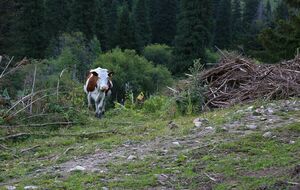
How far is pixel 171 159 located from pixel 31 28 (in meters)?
46.3

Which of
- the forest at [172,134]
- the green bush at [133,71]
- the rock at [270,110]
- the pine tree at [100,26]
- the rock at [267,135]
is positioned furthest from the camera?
the pine tree at [100,26]

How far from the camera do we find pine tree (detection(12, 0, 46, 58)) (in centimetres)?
5062

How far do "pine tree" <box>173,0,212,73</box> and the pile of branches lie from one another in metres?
39.8

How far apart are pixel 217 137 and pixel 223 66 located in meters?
4.93

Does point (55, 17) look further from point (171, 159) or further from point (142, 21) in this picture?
point (171, 159)

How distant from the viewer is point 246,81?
12.7 m

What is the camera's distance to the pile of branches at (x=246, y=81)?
38.4 feet

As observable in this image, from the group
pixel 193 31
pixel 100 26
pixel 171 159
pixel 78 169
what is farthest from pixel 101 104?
pixel 100 26

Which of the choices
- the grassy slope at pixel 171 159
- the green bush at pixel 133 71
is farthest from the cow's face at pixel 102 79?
the green bush at pixel 133 71

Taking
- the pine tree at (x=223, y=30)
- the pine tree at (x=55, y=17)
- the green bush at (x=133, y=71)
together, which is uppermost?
the pine tree at (x=55, y=17)

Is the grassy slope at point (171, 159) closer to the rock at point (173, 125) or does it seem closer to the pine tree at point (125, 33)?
the rock at point (173, 125)

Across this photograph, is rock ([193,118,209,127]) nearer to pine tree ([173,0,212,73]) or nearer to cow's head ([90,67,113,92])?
cow's head ([90,67,113,92])

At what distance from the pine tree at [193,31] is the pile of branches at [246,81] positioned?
130 feet

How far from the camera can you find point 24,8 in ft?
169
